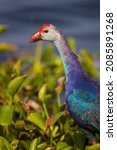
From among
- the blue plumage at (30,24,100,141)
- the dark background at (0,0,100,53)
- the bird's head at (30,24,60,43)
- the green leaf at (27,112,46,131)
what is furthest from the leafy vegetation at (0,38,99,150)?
the dark background at (0,0,100,53)

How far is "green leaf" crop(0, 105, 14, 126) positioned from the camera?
4.89 metres

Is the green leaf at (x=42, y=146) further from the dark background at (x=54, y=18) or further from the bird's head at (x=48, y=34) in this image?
the dark background at (x=54, y=18)

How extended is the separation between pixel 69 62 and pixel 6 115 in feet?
1.79

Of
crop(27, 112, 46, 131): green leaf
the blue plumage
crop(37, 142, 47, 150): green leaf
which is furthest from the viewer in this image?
crop(27, 112, 46, 131): green leaf

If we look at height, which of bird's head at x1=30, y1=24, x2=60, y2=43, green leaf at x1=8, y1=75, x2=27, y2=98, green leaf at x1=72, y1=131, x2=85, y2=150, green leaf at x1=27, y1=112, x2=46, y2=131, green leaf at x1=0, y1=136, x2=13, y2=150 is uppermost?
bird's head at x1=30, y1=24, x2=60, y2=43

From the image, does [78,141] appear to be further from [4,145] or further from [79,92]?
[4,145]

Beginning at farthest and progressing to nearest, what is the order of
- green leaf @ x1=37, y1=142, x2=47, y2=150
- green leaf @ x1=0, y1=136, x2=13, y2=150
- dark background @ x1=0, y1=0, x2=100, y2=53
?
dark background @ x1=0, y1=0, x2=100, y2=53 → green leaf @ x1=37, y1=142, x2=47, y2=150 → green leaf @ x1=0, y1=136, x2=13, y2=150

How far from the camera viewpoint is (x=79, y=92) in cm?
476

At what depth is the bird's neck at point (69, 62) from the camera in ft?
15.8

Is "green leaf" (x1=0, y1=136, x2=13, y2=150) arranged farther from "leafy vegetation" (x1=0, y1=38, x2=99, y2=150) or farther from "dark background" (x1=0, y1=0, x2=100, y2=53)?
"dark background" (x1=0, y1=0, x2=100, y2=53)

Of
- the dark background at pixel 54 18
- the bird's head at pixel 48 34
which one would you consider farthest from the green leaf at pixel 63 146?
the dark background at pixel 54 18

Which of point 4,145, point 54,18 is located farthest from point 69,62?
point 54,18

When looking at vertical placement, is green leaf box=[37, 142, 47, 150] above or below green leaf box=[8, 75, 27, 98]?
below

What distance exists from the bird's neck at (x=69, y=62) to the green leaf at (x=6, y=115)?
0.43 m
